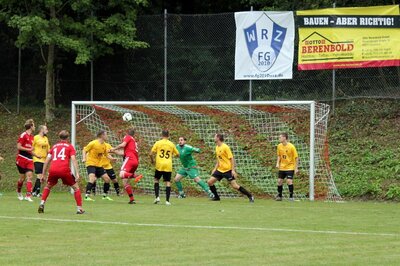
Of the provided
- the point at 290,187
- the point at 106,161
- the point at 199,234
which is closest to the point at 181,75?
the point at 106,161

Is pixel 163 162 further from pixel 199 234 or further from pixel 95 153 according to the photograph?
pixel 199 234

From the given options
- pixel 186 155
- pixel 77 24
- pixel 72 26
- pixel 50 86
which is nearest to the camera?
pixel 186 155

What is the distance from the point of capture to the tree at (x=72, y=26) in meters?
30.6

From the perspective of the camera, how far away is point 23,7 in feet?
106

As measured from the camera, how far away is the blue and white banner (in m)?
28.9

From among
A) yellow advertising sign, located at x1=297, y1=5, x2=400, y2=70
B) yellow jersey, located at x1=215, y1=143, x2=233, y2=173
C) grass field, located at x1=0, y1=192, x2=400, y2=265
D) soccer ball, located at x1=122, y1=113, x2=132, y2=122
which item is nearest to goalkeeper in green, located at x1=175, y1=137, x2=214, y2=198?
yellow jersey, located at x1=215, y1=143, x2=233, y2=173

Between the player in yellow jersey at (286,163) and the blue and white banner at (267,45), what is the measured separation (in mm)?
4421

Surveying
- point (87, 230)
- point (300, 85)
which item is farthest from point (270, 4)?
point (87, 230)

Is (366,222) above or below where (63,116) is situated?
below

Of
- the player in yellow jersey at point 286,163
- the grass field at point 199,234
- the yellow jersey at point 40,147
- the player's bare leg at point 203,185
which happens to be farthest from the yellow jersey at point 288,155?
the yellow jersey at point 40,147

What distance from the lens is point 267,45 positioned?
2903cm

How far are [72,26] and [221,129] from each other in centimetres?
662

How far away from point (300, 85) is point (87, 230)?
1475cm

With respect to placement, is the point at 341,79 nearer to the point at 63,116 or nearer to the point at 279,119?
the point at 279,119
